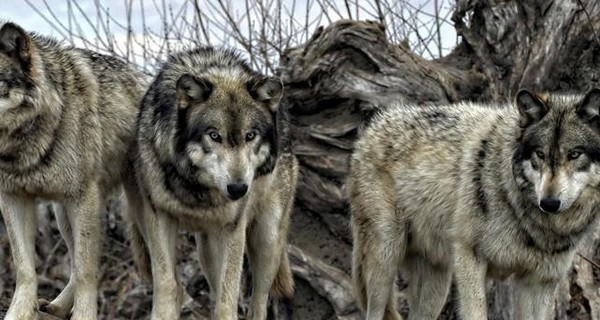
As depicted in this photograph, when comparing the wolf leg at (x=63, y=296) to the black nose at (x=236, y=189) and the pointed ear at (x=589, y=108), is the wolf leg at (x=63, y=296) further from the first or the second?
the pointed ear at (x=589, y=108)

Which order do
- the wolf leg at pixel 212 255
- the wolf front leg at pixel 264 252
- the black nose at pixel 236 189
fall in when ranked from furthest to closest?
the wolf front leg at pixel 264 252
the wolf leg at pixel 212 255
the black nose at pixel 236 189

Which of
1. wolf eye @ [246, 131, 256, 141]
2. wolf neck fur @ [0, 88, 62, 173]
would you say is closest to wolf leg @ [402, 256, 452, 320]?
wolf eye @ [246, 131, 256, 141]

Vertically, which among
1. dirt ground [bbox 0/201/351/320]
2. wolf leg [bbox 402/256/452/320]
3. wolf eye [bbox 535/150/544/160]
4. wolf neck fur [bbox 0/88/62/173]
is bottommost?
dirt ground [bbox 0/201/351/320]

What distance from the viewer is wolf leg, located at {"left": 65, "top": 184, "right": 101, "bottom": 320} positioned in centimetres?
634

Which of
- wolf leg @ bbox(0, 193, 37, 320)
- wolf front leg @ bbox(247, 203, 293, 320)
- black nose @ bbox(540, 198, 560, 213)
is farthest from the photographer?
wolf front leg @ bbox(247, 203, 293, 320)

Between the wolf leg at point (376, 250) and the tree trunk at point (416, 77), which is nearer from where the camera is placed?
the wolf leg at point (376, 250)

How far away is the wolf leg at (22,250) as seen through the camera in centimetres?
612

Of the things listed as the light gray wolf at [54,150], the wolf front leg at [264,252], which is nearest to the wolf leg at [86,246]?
the light gray wolf at [54,150]

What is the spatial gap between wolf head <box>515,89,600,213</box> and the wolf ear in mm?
3117

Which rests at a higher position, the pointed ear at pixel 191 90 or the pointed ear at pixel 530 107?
the pointed ear at pixel 191 90

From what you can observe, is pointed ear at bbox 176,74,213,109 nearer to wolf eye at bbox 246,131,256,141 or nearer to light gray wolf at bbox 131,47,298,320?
light gray wolf at bbox 131,47,298,320

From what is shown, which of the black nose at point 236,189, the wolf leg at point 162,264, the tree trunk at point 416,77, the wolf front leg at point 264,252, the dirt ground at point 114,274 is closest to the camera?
the black nose at point 236,189

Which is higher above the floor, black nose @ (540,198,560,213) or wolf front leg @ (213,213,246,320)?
black nose @ (540,198,560,213)

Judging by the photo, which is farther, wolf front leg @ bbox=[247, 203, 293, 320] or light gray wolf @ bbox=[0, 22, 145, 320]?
wolf front leg @ bbox=[247, 203, 293, 320]
